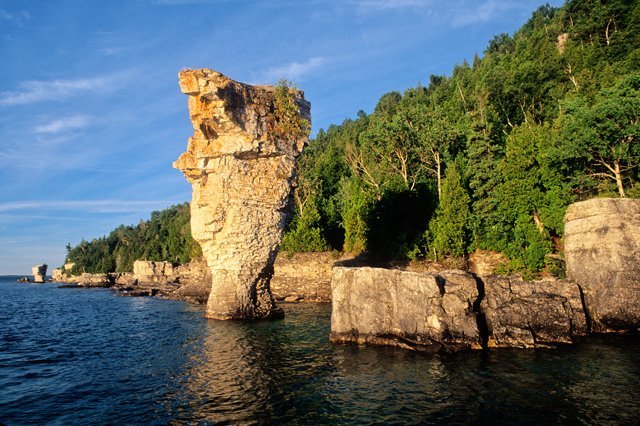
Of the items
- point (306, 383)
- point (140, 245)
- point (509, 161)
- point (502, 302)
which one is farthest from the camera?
point (140, 245)

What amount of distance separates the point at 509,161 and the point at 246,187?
77.3ft

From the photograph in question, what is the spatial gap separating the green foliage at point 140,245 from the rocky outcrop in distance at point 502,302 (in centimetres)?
7109

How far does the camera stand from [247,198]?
26.7 m

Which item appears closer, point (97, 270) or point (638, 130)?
point (638, 130)

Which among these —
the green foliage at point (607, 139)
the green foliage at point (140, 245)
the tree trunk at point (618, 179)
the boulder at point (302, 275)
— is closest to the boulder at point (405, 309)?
the tree trunk at point (618, 179)

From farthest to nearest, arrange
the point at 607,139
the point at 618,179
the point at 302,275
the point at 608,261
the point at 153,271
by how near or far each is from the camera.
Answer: the point at 153,271 → the point at 302,275 → the point at 607,139 → the point at 618,179 → the point at 608,261

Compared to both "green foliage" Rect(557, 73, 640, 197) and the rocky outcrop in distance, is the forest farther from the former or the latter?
the rocky outcrop in distance

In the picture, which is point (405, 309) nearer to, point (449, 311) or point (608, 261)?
point (449, 311)

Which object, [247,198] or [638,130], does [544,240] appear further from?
[247,198]

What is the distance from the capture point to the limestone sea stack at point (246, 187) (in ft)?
85.6

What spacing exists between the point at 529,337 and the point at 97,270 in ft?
499

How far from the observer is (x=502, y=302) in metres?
18.0

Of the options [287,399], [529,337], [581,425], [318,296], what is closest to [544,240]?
[529,337]

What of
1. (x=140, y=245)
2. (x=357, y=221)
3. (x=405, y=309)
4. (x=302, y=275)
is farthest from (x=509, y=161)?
(x=140, y=245)
